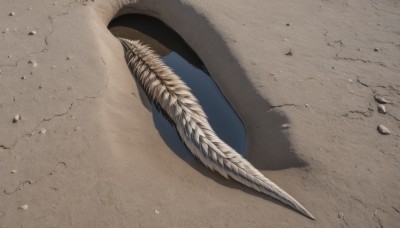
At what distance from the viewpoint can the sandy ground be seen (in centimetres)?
292

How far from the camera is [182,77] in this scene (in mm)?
4664

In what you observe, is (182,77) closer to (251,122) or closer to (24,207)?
(251,122)

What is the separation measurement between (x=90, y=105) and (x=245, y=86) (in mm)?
Answer: 1720

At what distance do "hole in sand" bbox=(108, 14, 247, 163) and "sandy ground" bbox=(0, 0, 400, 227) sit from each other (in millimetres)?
122

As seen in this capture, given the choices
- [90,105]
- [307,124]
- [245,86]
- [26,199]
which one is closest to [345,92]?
[307,124]

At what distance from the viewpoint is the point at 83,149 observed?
10.6 feet

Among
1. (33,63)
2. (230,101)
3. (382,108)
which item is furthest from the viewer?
(230,101)

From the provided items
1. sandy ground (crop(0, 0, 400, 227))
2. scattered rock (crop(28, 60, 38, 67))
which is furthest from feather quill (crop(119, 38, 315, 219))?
scattered rock (crop(28, 60, 38, 67))

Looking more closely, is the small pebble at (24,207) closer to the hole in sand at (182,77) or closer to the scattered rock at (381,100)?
the hole in sand at (182,77)

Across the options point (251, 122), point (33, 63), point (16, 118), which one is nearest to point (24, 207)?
point (16, 118)

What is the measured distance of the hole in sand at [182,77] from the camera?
384 centimetres

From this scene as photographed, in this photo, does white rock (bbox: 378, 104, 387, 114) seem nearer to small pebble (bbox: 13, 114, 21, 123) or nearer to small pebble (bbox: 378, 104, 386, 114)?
small pebble (bbox: 378, 104, 386, 114)

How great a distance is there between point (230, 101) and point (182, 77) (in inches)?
31.3

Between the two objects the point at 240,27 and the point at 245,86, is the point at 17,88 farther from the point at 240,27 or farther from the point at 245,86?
the point at 240,27
